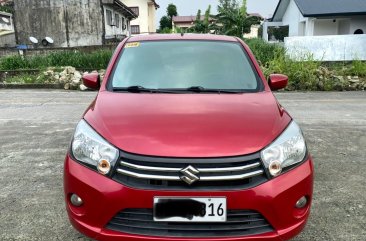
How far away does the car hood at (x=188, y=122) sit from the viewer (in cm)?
221

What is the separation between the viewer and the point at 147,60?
3457mm

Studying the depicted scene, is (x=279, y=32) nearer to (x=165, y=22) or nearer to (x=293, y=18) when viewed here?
(x=293, y=18)

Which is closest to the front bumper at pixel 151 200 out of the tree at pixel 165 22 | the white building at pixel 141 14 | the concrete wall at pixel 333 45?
the concrete wall at pixel 333 45

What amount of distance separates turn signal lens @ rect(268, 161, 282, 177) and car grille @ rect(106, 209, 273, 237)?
262 mm

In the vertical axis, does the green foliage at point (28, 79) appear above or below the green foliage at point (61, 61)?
below

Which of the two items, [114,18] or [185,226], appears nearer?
[185,226]

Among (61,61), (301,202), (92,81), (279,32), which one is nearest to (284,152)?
(301,202)

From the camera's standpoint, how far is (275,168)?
2234 mm

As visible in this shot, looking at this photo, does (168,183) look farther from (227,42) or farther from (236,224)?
(227,42)

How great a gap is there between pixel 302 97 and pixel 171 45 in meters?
7.42

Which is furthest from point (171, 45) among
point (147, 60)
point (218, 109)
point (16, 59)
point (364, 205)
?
point (16, 59)

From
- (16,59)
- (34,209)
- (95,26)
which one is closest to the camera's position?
(34,209)

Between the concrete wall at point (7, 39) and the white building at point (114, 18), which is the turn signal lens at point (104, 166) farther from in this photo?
the concrete wall at point (7, 39)

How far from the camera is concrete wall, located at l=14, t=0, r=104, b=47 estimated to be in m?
20.8
